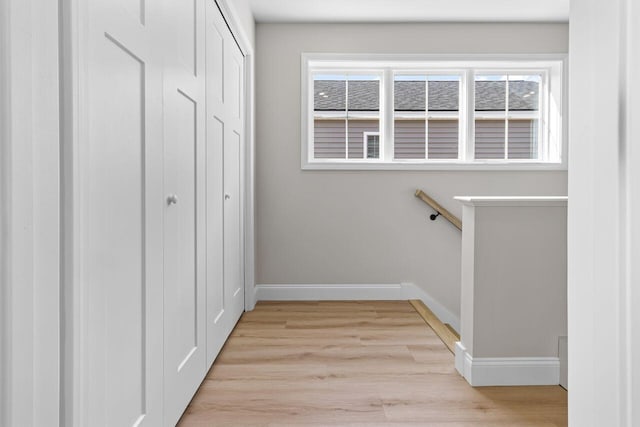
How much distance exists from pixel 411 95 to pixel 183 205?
2651 millimetres

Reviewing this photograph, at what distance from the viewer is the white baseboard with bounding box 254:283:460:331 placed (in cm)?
369

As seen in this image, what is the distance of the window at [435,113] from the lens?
3793 millimetres

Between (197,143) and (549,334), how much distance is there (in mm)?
1766

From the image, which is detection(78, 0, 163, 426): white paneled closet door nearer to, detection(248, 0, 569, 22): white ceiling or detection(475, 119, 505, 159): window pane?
detection(248, 0, 569, 22): white ceiling

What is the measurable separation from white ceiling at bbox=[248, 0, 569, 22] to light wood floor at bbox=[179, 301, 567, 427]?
7.51 ft

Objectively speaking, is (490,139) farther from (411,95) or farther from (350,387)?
(350,387)

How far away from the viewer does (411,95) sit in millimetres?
3830

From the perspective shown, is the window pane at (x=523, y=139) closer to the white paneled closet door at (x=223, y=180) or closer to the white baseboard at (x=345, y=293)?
the white baseboard at (x=345, y=293)

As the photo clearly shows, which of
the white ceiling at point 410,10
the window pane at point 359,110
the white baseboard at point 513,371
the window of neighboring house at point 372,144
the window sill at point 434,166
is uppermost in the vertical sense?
the white ceiling at point 410,10

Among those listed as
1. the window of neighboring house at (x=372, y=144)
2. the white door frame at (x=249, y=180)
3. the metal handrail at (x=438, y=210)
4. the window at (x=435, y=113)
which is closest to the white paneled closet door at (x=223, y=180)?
the white door frame at (x=249, y=180)

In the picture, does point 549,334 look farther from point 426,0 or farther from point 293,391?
point 426,0

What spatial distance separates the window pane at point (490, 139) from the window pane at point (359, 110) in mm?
877

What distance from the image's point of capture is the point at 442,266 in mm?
3719

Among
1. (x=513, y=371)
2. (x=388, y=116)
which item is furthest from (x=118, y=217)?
(x=388, y=116)
